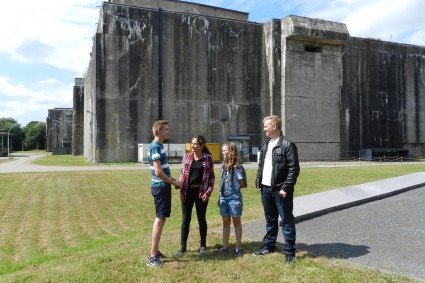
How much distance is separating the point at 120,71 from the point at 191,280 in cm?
3304

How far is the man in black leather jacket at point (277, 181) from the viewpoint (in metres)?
5.48

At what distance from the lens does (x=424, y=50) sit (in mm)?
48781

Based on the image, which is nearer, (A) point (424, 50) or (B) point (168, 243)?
(B) point (168, 243)

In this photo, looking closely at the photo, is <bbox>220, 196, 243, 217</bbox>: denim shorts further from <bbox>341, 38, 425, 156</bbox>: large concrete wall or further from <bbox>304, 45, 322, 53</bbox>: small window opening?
<bbox>341, 38, 425, 156</bbox>: large concrete wall

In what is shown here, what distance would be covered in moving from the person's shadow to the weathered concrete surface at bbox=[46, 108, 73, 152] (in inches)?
3334

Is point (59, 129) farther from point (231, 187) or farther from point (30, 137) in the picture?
point (231, 187)

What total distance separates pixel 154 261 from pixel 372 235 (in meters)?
3.59

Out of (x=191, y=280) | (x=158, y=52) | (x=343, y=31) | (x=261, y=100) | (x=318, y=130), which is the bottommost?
(x=191, y=280)

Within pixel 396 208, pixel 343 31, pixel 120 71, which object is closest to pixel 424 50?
pixel 343 31

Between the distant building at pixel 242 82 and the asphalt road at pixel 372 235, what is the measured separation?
29120 millimetres

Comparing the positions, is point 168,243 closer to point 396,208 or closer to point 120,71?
point 396,208

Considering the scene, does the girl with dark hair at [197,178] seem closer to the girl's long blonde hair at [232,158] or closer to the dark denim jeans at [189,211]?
the dark denim jeans at [189,211]

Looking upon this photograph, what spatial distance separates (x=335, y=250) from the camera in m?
6.05

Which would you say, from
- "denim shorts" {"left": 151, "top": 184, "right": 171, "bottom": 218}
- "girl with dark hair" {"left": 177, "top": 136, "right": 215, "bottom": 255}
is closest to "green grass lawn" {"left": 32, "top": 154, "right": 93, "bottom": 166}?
"girl with dark hair" {"left": 177, "top": 136, "right": 215, "bottom": 255}
